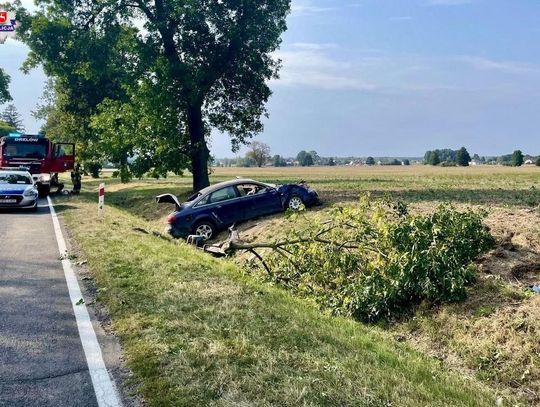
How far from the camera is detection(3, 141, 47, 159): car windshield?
1065 inches

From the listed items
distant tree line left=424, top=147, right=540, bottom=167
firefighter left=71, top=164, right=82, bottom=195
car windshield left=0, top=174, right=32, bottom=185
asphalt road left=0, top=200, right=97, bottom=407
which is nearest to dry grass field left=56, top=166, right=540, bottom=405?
asphalt road left=0, top=200, right=97, bottom=407

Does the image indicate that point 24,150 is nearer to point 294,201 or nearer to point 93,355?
point 294,201

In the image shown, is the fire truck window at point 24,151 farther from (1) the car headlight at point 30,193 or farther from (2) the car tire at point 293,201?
(2) the car tire at point 293,201

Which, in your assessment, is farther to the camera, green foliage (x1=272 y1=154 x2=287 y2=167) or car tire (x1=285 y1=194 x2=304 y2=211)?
green foliage (x1=272 y1=154 x2=287 y2=167)

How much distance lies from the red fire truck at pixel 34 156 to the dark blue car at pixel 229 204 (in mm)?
14550

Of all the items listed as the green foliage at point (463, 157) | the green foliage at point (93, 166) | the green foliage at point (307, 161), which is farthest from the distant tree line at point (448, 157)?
the green foliage at point (93, 166)

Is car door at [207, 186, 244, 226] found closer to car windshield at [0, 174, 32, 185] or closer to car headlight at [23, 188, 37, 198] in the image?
car headlight at [23, 188, 37, 198]

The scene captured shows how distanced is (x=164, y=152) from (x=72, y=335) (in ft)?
59.3

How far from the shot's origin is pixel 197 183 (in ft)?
79.8

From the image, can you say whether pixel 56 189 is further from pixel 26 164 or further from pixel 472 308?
pixel 472 308

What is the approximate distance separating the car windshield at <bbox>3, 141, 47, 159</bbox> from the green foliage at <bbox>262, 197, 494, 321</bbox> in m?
21.9

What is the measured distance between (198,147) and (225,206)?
31.3 feet

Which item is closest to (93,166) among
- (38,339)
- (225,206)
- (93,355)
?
(225,206)

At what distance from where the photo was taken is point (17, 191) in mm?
18453
